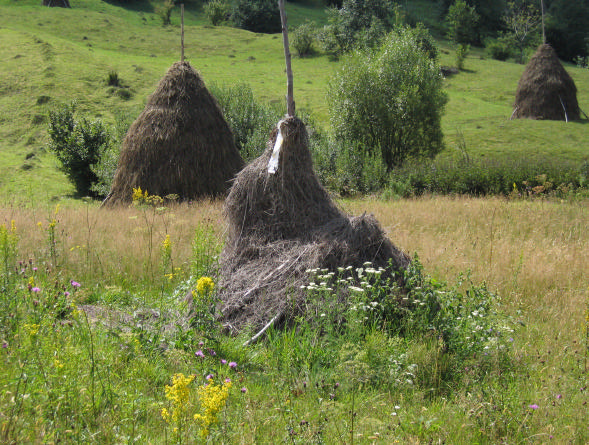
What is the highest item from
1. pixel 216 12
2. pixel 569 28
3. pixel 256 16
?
pixel 569 28

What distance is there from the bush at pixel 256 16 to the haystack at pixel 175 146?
1829 inches

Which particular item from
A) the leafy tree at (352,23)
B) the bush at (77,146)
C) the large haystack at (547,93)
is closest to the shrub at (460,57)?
the leafy tree at (352,23)

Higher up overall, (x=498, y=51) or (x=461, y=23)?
(x=461, y=23)

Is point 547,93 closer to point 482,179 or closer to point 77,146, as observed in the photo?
point 482,179

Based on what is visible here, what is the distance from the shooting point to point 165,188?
39.9 ft

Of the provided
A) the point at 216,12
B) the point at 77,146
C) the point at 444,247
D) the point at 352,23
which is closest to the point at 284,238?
the point at 444,247

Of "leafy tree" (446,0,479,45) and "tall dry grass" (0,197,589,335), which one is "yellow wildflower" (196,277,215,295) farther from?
"leafy tree" (446,0,479,45)

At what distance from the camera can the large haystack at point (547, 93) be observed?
2658 centimetres

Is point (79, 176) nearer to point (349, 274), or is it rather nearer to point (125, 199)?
point (125, 199)

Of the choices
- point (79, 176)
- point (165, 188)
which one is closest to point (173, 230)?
point (165, 188)

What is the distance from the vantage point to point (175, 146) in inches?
478

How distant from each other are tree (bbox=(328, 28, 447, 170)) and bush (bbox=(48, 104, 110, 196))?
9.99 meters

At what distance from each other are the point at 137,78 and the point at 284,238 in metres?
29.5

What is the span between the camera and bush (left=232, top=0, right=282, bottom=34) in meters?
55.2
